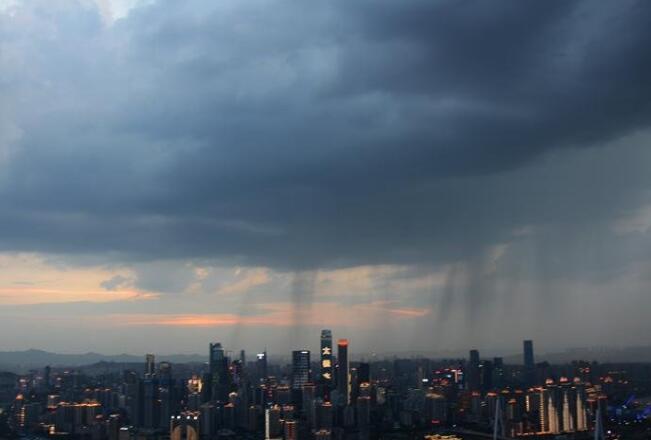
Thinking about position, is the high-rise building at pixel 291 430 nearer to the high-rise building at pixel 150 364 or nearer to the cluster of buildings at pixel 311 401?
the cluster of buildings at pixel 311 401

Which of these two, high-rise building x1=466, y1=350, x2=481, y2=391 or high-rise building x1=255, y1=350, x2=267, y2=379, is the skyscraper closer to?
high-rise building x1=466, y1=350, x2=481, y2=391

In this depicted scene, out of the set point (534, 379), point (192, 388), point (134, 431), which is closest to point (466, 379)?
point (534, 379)

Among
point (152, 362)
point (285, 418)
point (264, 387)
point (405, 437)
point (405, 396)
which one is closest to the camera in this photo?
point (405, 437)

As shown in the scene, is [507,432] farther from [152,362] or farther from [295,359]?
[152,362]

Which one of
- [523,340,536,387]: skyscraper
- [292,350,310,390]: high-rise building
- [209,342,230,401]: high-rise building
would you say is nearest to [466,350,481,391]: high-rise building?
→ [523,340,536,387]: skyscraper

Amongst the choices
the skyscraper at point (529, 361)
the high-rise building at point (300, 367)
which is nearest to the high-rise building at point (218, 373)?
the high-rise building at point (300, 367)

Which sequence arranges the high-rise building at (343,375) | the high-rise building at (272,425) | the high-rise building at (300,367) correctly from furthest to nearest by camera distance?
the high-rise building at (300,367) → the high-rise building at (343,375) → the high-rise building at (272,425)
